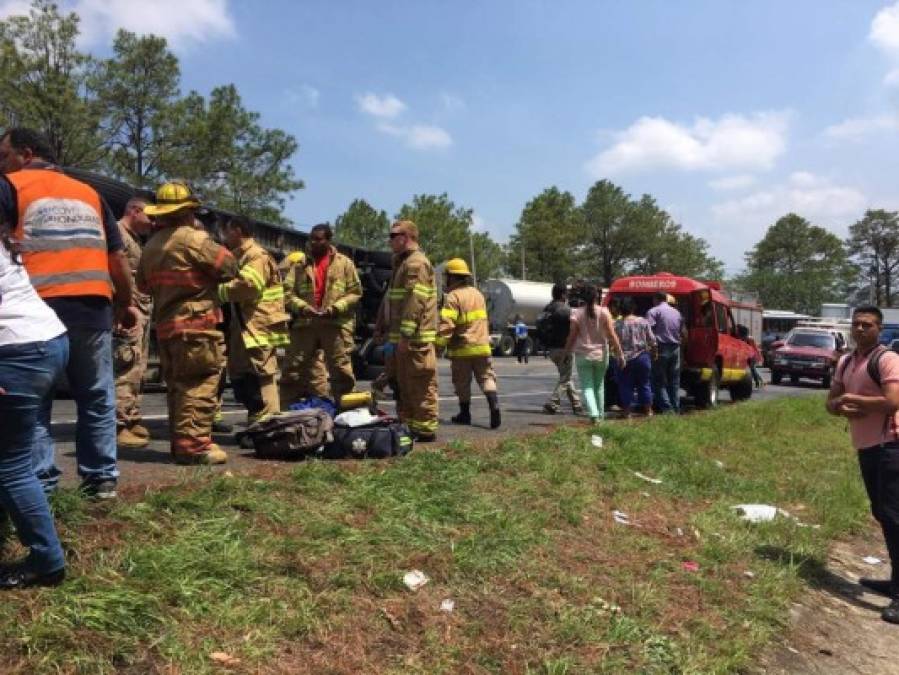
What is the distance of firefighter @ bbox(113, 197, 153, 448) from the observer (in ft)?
18.9

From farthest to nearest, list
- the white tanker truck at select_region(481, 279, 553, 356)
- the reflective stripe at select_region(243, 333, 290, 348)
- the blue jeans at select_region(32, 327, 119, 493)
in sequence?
the white tanker truck at select_region(481, 279, 553, 356) < the reflective stripe at select_region(243, 333, 290, 348) < the blue jeans at select_region(32, 327, 119, 493)

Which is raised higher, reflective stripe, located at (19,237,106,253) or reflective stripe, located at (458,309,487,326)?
reflective stripe, located at (19,237,106,253)

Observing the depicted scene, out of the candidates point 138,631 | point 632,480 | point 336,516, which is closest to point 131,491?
point 336,516

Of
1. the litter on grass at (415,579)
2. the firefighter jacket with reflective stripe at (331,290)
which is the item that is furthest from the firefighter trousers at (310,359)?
the litter on grass at (415,579)

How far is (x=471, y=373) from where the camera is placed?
28.3 ft

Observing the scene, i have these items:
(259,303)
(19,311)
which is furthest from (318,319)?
(19,311)

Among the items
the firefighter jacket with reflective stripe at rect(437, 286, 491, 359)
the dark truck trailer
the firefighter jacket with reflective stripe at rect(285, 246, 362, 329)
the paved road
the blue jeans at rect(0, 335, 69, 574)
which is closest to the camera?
the blue jeans at rect(0, 335, 69, 574)

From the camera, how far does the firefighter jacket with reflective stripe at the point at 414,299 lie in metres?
6.66

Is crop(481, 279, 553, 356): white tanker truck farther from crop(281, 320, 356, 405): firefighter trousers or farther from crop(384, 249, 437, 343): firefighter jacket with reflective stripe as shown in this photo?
crop(384, 249, 437, 343): firefighter jacket with reflective stripe

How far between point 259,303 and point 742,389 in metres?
11.9

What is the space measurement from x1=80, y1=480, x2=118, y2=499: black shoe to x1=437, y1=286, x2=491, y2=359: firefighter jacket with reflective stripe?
15.2 ft

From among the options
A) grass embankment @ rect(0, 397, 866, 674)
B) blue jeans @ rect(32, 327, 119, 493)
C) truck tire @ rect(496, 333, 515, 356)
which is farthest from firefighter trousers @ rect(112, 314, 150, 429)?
truck tire @ rect(496, 333, 515, 356)

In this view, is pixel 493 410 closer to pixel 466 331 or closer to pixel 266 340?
pixel 466 331

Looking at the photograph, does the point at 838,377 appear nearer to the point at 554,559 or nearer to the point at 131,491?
the point at 554,559
